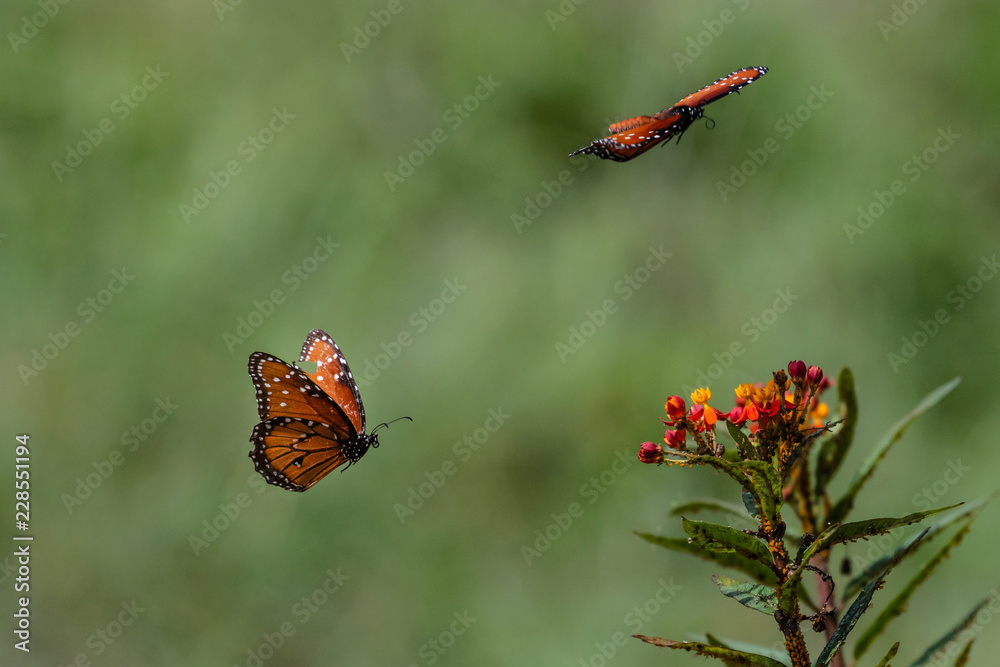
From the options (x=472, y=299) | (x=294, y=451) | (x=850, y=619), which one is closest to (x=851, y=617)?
(x=850, y=619)

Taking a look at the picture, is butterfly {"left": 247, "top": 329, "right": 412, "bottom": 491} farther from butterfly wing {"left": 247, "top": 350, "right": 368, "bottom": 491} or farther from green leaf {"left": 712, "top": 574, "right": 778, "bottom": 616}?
green leaf {"left": 712, "top": 574, "right": 778, "bottom": 616}

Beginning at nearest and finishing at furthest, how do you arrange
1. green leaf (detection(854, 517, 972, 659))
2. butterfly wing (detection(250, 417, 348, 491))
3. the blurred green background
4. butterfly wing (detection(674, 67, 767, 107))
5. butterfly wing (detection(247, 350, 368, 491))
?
green leaf (detection(854, 517, 972, 659)) → butterfly wing (detection(674, 67, 767, 107)) → butterfly wing (detection(247, 350, 368, 491)) → butterfly wing (detection(250, 417, 348, 491)) → the blurred green background

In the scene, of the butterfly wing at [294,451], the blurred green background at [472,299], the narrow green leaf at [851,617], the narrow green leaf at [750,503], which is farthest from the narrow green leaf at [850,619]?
the blurred green background at [472,299]

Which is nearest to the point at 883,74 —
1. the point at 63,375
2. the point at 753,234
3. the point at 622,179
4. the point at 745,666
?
the point at 753,234

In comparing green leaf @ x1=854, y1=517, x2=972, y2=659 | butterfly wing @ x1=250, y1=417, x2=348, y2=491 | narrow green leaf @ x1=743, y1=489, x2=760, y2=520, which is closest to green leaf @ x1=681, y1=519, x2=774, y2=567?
narrow green leaf @ x1=743, y1=489, x2=760, y2=520

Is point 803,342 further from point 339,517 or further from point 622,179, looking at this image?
point 339,517

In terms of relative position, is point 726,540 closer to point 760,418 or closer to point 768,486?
point 768,486
